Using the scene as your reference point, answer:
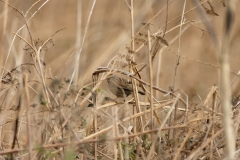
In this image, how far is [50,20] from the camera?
6051mm

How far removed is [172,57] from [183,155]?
352 cm

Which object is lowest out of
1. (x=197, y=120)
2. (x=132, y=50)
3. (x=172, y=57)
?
(x=197, y=120)

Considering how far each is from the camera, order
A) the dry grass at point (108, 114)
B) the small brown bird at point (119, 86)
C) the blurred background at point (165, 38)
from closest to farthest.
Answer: the dry grass at point (108, 114) → the small brown bird at point (119, 86) → the blurred background at point (165, 38)

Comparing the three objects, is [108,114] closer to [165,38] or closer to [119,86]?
[119,86]

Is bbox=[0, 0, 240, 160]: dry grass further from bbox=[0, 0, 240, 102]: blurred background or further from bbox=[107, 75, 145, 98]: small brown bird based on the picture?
bbox=[0, 0, 240, 102]: blurred background

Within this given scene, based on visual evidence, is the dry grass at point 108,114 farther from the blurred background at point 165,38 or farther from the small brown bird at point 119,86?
the blurred background at point 165,38

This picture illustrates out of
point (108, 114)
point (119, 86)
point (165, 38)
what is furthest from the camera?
point (165, 38)

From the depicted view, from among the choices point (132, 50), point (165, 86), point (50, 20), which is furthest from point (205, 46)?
point (132, 50)

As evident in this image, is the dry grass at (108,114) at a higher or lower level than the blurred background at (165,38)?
lower

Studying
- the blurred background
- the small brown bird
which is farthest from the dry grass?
the blurred background

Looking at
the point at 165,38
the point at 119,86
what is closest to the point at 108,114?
the point at 119,86

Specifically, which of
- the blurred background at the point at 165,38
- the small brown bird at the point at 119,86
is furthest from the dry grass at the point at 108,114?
the blurred background at the point at 165,38

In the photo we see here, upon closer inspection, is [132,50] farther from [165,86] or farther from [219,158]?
[165,86]

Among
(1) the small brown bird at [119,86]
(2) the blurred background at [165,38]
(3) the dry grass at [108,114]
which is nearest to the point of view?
(3) the dry grass at [108,114]
